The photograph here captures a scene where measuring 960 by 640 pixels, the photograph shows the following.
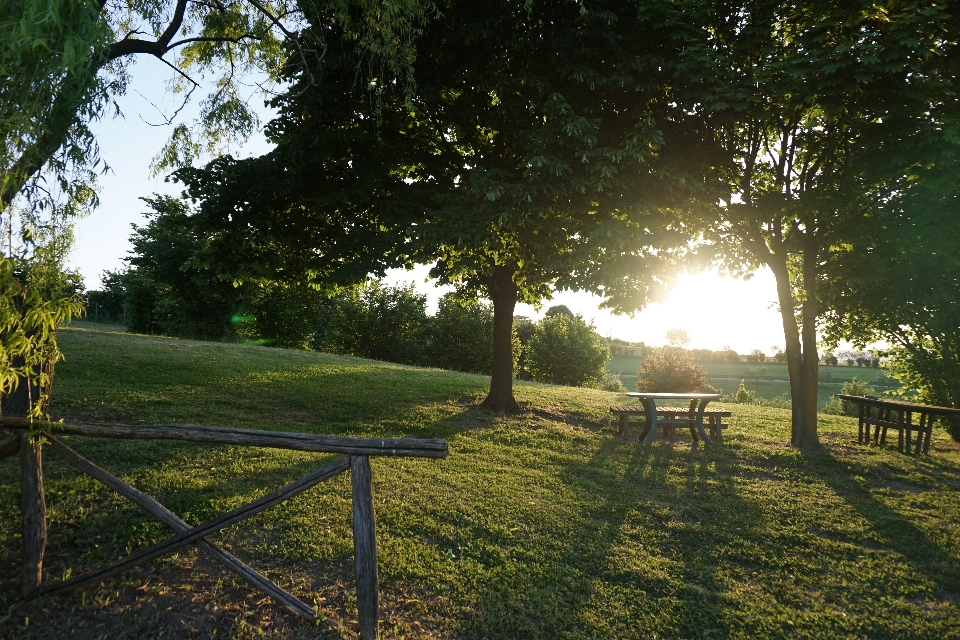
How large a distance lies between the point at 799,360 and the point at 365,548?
11587mm

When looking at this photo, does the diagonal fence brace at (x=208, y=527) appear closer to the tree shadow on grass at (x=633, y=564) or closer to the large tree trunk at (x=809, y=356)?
the tree shadow on grass at (x=633, y=564)

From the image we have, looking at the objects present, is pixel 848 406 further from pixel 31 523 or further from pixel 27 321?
pixel 27 321

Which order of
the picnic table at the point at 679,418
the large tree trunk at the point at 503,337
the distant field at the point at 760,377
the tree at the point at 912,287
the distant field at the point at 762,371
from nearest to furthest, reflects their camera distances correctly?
the tree at the point at 912,287 → the picnic table at the point at 679,418 → the large tree trunk at the point at 503,337 → the distant field at the point at 760,377 → the distant field at the point at 762,371

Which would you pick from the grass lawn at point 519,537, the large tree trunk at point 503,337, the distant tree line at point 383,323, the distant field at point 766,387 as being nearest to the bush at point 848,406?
the grass lawn at point 519,537

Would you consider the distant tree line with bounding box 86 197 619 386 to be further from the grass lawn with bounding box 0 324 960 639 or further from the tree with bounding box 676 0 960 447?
the grass lawn with bounding box 0 324 960 639

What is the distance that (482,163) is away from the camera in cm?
1170

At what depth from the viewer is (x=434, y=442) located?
4.10 metres

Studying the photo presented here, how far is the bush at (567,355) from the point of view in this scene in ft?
113

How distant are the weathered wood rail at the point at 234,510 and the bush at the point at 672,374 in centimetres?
1884

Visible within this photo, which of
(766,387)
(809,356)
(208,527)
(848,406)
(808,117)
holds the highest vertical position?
(808,117)

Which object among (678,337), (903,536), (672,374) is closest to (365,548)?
(903,536)

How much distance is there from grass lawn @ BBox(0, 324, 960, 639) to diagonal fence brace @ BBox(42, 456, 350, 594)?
0.61 feet

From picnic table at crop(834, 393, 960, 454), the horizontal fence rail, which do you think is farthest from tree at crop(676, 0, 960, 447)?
the horizontal fence rail

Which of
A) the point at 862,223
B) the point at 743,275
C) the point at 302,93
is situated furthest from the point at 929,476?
the point at 302,93
